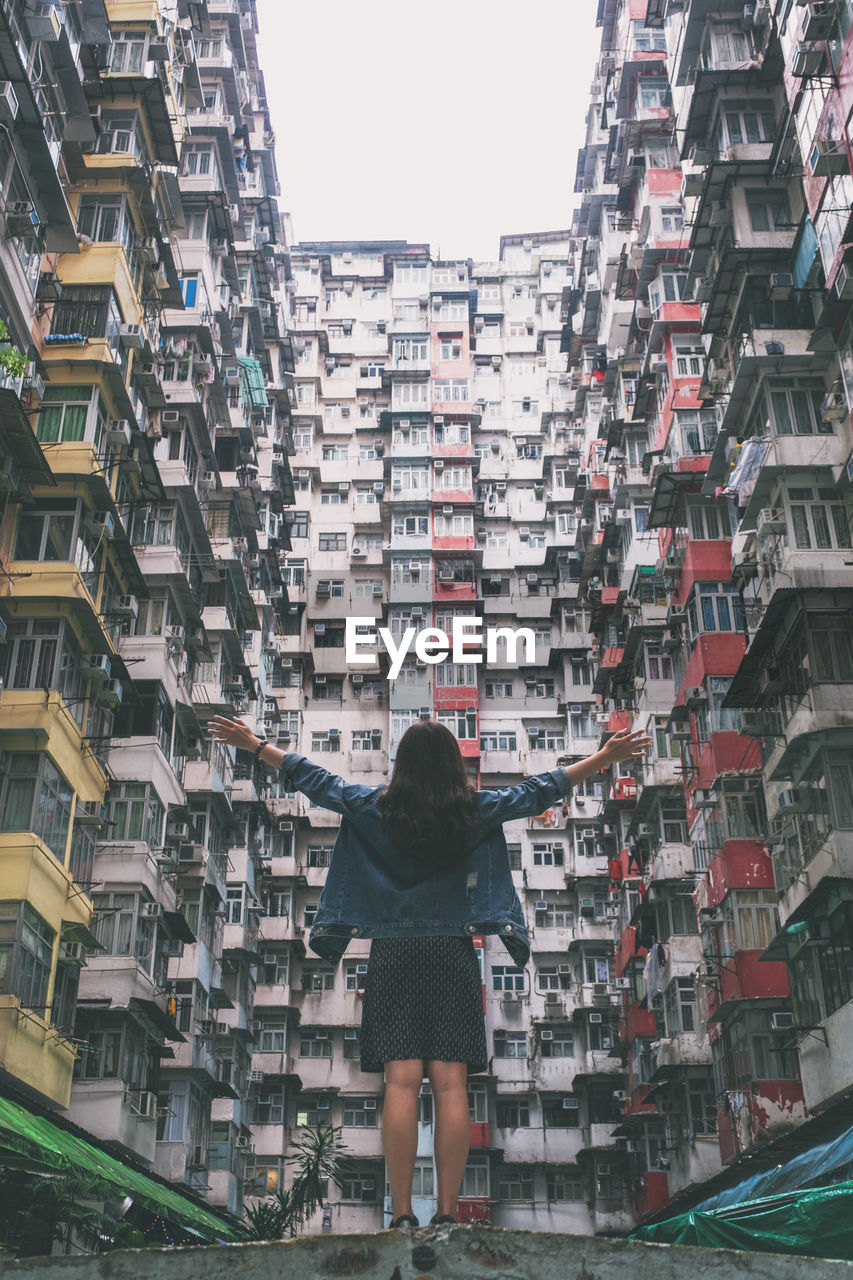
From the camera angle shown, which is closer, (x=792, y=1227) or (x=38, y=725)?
(x=792, y=1227)

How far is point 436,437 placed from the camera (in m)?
55.8

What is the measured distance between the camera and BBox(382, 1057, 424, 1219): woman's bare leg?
189 inches

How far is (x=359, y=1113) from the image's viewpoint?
148 feet

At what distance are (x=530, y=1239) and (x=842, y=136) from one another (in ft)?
64.8

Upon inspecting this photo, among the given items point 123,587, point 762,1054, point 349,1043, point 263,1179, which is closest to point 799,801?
point 762,1054

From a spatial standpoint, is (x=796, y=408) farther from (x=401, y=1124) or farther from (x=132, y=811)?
(x=401, y=1124)

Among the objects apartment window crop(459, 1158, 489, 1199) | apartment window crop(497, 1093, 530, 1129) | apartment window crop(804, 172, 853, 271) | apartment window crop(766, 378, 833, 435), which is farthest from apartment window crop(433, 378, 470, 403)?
apartment window crop(804, 172, 853, 271)

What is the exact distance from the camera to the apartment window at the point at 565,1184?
44.2m

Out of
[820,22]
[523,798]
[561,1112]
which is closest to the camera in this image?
[523,798]

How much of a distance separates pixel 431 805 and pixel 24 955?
52.7 ft

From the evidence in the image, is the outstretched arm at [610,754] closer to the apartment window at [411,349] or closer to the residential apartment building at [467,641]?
the residential apartment building at [467,641]

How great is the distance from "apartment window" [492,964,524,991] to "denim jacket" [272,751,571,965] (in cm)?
4208

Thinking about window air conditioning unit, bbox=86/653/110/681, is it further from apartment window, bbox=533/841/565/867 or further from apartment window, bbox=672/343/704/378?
apartment window, bbox=533/841/565/867

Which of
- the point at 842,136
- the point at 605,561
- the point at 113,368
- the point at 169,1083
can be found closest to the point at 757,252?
the point at 842,136
